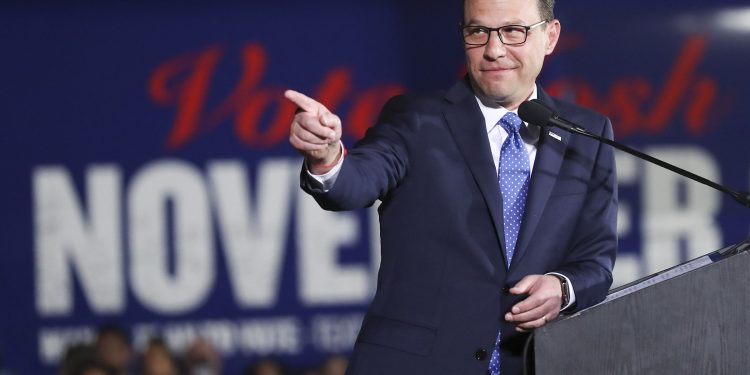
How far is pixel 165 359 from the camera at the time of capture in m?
5.22

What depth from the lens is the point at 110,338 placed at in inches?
205

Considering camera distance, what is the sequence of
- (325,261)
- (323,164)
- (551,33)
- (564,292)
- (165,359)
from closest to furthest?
(323,164) → (564,292) → (551,33) → (165,359) → (325,261)

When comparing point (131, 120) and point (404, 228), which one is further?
point (131, 120)

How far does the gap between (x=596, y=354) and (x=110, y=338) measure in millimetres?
3764

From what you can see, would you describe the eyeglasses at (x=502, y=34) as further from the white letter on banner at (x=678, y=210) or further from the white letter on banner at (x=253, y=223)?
the white letter on banner at (x=678, y=210)

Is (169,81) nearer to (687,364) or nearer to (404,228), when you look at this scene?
(404,228)

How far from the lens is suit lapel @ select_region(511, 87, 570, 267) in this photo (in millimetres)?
1953

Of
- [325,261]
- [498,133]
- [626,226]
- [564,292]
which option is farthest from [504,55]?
[626,226]

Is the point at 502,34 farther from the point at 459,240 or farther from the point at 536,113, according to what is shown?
the point at 459,240

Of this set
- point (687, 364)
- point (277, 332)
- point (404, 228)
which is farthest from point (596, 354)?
point (277, 332)

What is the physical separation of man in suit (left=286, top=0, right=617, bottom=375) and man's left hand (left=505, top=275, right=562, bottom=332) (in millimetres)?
22

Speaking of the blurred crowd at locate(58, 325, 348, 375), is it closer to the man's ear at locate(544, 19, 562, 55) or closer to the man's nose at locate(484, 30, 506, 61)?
the man's ear at locate(544, 19, 562, 55)

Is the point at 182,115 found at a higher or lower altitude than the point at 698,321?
higher

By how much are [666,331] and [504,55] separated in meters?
0.54
